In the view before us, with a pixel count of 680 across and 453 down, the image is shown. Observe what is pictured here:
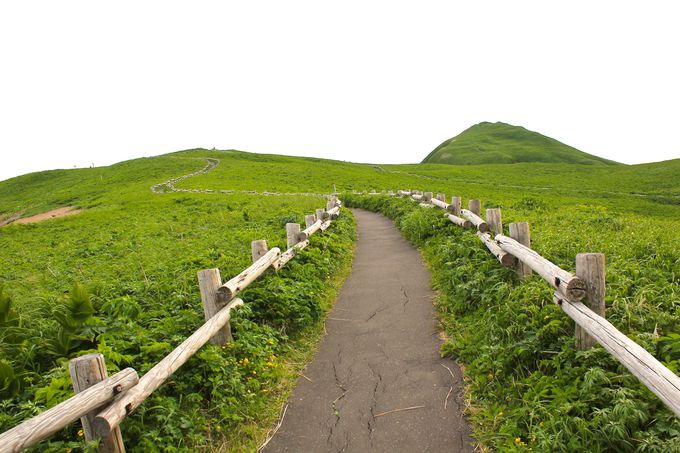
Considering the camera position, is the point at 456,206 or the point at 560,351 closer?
the point at 560,351

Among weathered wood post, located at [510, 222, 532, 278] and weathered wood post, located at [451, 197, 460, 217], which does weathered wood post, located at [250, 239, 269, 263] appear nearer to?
weathered wood post, located at [510, 222, 532, 278]

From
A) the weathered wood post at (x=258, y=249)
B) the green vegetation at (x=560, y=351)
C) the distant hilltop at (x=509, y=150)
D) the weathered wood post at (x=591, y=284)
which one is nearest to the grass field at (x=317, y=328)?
the green vegetation at (x=560, y=351)

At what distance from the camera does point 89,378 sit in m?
3.01

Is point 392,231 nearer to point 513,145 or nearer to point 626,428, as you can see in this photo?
point 626,428

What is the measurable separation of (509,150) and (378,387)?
117 metres

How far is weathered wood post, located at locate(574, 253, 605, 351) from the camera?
12.9 ft

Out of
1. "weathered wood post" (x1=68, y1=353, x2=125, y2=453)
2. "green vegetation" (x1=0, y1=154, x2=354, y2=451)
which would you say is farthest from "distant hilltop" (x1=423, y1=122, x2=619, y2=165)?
"weathered wood post" (x1=68, y1=353, x2=125, y2=453)

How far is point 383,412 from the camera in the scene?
4.49 metres

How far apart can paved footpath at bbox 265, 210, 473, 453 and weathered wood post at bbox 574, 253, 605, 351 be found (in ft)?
5.12

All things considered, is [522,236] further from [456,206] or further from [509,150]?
[509,150]

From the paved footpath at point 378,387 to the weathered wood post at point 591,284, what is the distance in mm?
1562

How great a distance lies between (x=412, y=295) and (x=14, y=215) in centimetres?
5115

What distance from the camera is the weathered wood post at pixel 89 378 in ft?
9.81

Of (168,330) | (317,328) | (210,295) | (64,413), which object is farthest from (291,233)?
(64,413)
